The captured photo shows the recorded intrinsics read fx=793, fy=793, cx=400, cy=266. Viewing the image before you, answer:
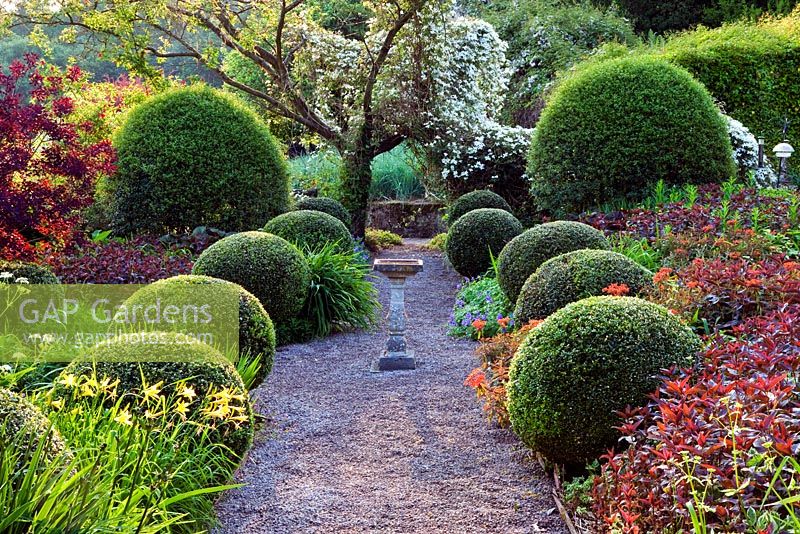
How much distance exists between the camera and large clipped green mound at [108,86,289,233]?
916 centimetres

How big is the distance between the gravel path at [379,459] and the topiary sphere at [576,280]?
0.81 m

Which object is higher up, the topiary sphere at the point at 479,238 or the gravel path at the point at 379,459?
the topiary sphere at the point at 479,238

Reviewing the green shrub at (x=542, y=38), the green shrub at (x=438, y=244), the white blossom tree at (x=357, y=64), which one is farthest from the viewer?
the green shrub at (x=542, y=38)

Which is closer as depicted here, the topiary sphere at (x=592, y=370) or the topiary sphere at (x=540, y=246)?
the topiary sphere at (x=592, y=370)

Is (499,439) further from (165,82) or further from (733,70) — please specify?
(733,70)

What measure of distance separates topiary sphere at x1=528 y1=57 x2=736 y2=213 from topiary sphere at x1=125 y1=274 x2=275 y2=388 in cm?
552

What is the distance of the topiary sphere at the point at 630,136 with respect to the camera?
940 centimetres

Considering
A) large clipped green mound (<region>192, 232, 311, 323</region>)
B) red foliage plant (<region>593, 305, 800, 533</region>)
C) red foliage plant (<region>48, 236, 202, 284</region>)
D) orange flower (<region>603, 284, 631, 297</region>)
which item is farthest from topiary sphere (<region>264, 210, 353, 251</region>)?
red foliage plant (<region>593, 305, 800, 533</region>)

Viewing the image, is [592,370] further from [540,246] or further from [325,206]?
[325,206]

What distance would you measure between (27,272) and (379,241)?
7.52 metres

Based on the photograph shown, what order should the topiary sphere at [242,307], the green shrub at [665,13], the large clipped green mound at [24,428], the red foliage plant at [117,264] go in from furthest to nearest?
the green shrub at [665,13]
the red foliage plant at [117,264]
the topiary sphere at [242,307]
the large clipped green mound at [24,428]

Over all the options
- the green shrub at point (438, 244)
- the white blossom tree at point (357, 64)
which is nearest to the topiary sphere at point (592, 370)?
the white blossom tree at point (357, 64)

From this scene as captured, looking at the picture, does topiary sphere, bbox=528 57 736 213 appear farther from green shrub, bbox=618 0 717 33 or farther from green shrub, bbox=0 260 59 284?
green shrub, bbox=618 0 717 33

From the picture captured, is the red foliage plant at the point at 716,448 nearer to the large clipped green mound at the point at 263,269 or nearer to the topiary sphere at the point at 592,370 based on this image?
the topiary sphere at the point at 592,370
